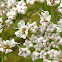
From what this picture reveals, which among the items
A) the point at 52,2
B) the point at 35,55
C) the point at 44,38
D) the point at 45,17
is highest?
the point at 52,2

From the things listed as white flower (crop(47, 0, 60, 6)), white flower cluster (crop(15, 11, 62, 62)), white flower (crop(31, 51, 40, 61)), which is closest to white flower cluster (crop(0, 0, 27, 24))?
white flower cluster (crop(15, 11, 62, 62))

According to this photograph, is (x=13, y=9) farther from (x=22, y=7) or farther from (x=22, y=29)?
(x=22, y=29)

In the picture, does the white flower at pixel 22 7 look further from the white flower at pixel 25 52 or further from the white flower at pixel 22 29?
the white flower at pixel 25 52

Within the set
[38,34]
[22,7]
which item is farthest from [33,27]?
[22,7]

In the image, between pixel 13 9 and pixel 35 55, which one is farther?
pixel 13 9

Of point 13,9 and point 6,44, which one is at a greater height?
point 13,9

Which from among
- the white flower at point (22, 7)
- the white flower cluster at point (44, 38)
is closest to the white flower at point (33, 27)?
the white flower cluster at point (44, 38)

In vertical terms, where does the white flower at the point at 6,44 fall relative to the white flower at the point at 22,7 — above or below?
below

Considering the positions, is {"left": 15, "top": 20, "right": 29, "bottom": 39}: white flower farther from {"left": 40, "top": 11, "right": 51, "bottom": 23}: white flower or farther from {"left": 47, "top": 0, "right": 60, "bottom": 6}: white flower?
{"left": 47, "top": 0, "right": 60, "bottom": 6}: white flower

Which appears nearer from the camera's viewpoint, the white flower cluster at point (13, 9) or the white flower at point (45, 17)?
the white flower at point (45, 17)
